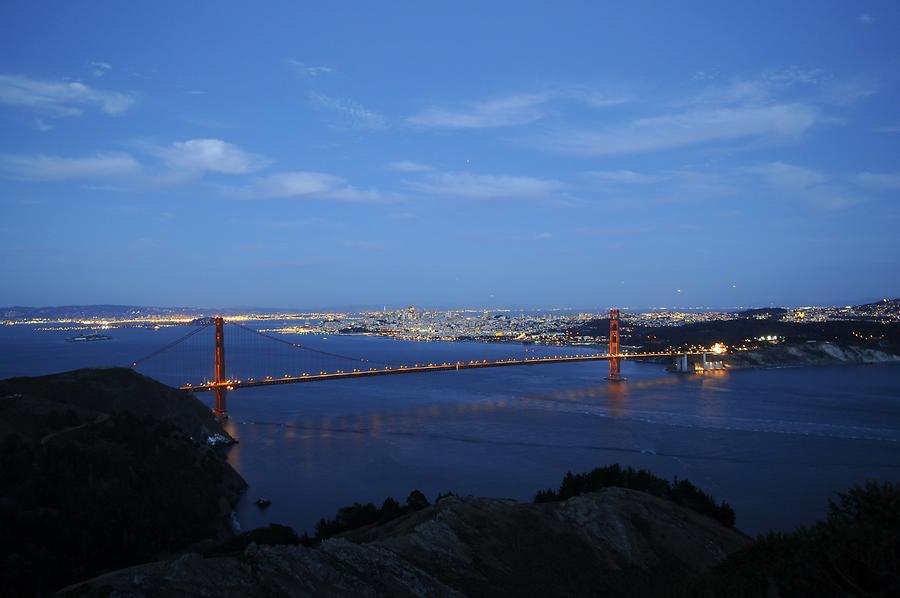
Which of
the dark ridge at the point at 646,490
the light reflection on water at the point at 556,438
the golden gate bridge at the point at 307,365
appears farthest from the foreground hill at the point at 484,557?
the golden gate bridge at the point at 307,365

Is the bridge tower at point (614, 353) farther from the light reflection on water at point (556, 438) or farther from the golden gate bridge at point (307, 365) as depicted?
the light reflection on water at point (556, 438)

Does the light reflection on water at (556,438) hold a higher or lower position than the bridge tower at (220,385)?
lower

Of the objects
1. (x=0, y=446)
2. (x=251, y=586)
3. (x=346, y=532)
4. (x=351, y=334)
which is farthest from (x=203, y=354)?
(x=251, y=586)

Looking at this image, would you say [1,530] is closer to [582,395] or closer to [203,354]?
[582,395]

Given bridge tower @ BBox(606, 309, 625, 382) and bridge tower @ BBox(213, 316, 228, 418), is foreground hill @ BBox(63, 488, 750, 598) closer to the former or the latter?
bridge tower @ BBox(213, 316, 228, 418)

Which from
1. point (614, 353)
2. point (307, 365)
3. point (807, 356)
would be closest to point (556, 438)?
point (614, 353)

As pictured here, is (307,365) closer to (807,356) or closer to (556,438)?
(556,438)
